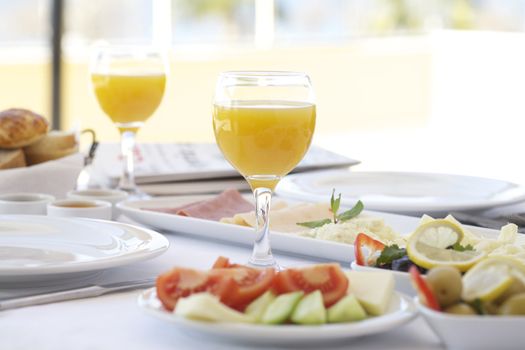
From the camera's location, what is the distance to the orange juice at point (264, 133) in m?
1.25

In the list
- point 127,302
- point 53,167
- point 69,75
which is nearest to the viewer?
point 127,302

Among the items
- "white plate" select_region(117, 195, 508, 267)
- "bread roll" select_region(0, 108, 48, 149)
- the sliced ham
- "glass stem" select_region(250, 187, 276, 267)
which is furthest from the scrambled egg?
"bread roll" select_region(0, 108, 48, 149)

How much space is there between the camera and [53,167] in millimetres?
1781

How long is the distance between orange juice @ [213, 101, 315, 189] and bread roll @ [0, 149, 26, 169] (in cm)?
64

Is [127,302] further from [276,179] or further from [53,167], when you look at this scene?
[53,167]

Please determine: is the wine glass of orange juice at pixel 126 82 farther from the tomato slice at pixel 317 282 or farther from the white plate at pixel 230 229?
the tomato slice at pixel 317 282

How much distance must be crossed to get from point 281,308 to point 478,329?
6.6 inches

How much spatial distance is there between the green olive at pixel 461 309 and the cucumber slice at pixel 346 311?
0.08m

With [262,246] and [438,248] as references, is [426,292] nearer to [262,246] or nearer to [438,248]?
[438,248]

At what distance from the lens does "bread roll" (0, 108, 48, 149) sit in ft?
5.92

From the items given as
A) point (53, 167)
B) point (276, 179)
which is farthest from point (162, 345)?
point (53, 167)

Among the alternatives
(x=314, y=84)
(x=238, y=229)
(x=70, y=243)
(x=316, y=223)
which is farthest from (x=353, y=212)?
(x=314, y=84)

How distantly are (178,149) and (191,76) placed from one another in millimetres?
7639

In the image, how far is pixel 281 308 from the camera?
904 millimetres
